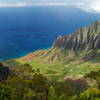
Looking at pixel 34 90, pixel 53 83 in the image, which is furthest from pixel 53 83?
pixel 34 90

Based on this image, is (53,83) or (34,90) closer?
(34,90)

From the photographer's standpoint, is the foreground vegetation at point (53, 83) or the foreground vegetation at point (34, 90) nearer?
the foreground vegetation at point (53, 83)

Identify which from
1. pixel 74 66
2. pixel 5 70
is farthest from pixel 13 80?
pixel 74 66

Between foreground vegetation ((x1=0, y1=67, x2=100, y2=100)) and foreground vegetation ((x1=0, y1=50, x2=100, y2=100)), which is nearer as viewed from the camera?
foreground vegetation ((x1=0, y1=50, x2=100, y2=100))

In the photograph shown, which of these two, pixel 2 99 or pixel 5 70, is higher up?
pixel 5 70

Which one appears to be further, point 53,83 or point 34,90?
point 53,83

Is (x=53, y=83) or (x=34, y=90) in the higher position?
(x=53, y=83)

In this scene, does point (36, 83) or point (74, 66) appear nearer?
point (36, 83)

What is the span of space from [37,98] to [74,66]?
126 m

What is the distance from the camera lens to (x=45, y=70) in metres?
188

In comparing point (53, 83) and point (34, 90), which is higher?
point (53, 83)

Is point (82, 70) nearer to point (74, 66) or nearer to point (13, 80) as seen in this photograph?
point (74, 66)

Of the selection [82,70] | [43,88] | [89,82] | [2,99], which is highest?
[82,70]

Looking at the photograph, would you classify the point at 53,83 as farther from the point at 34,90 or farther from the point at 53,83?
the point at 34,90
